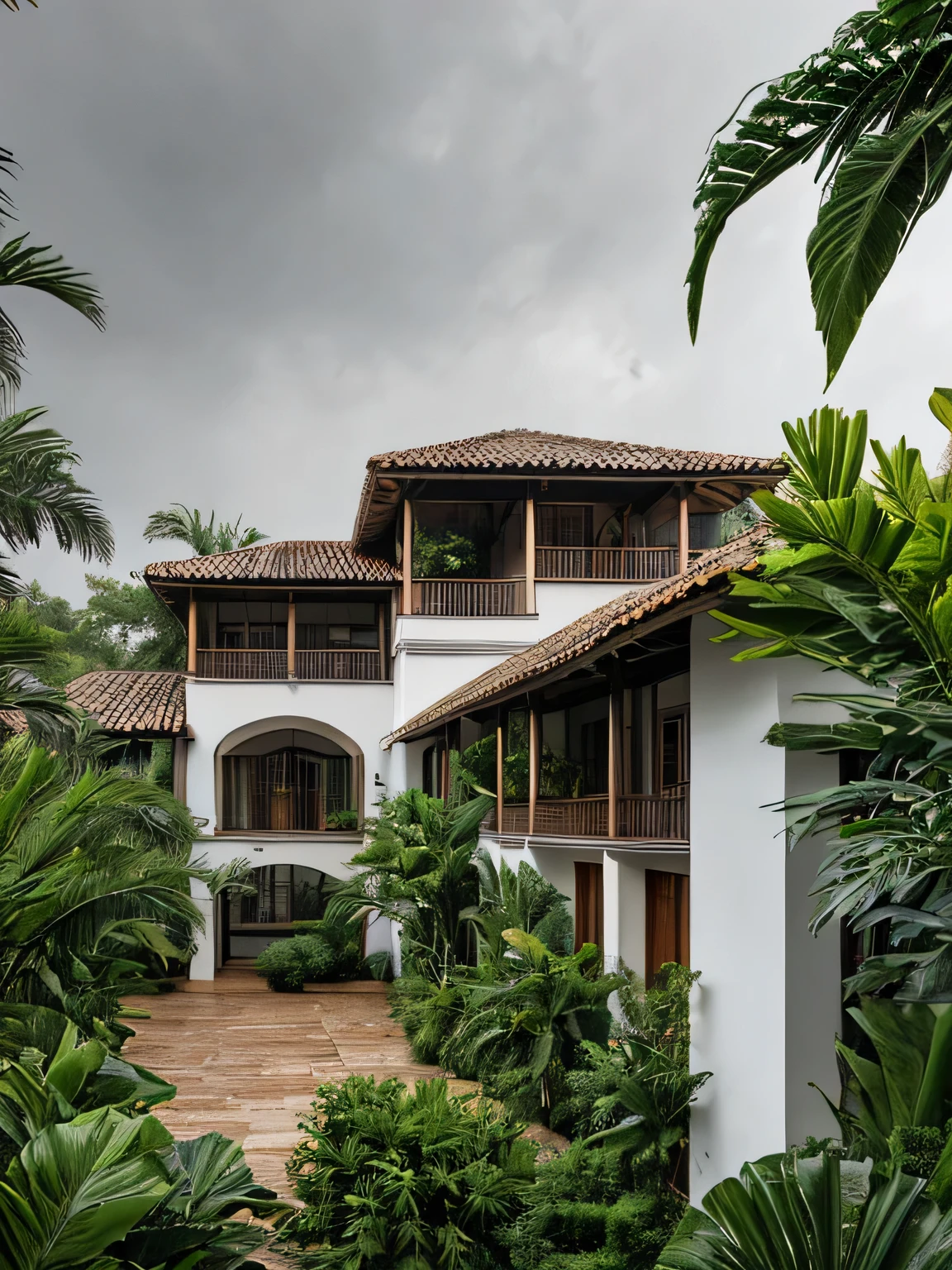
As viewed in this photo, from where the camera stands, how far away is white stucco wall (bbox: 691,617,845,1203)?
24.2 ft

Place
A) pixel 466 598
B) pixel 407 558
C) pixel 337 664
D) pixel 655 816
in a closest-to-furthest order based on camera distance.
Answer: pixel 655 816 < pixel 407 558 < pixel 466 598 < pixel 337 664

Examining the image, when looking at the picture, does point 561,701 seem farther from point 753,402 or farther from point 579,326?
point 753,402

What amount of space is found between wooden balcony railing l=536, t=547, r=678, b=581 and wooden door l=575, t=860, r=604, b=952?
8.47m

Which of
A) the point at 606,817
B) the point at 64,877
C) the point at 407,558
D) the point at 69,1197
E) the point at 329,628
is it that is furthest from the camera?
the point at 329,628

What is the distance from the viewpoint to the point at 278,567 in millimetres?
24922

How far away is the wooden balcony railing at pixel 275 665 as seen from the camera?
24703 millimetres

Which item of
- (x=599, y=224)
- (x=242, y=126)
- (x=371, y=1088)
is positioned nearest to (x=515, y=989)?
(x=371, y=1088)

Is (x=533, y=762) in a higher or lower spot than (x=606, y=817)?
higher

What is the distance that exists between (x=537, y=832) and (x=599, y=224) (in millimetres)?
24780

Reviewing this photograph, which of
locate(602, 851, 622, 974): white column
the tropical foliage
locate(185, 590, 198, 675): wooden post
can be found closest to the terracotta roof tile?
locate(185, 590, 198, 675): wooden post

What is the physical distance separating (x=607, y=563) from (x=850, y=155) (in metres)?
18.5

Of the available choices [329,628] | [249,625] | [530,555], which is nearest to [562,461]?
[530,555]

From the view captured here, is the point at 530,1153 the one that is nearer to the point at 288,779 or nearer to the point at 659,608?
the point at 659,608

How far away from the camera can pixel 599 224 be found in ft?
110
